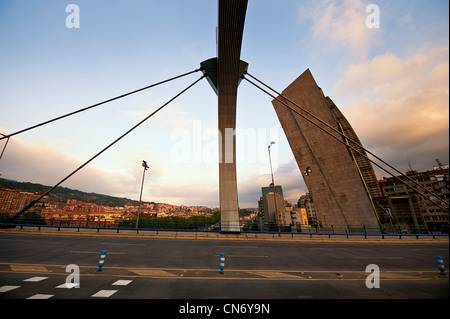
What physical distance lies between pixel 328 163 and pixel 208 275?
103ft

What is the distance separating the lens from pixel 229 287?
6.61m

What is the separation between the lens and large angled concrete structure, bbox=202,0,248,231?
14492mm

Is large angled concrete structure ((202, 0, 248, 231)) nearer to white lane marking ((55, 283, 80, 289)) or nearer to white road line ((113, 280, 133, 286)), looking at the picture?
white road line ((113, 280, 133, 286))

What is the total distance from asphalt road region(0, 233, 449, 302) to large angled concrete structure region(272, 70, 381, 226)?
1913cm

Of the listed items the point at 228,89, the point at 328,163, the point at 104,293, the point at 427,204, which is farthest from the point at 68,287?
the point at 427,204

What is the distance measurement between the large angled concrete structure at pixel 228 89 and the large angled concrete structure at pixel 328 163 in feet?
47.5

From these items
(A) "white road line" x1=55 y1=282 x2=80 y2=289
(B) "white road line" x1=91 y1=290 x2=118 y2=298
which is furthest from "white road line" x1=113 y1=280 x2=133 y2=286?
(A) "white road line" x1=55 y1=282 x2=80 y2=289

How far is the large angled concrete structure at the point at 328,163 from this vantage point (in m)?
29.3

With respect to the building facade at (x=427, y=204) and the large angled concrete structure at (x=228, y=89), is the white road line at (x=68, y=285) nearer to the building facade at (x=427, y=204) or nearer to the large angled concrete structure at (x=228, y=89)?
the large angled concrete structure at (x=228, y=89)

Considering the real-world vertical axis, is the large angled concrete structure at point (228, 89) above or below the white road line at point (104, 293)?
above

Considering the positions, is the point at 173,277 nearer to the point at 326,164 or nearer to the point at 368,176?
the point at 326,164
